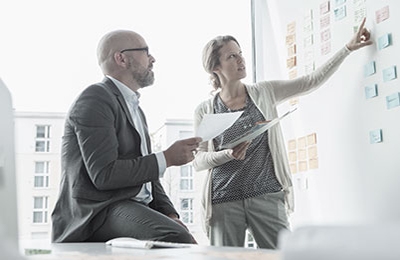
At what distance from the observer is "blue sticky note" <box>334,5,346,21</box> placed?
8.67 feet

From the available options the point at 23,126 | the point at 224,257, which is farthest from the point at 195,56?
the point at 224,257

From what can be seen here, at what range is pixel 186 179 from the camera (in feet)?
11.0

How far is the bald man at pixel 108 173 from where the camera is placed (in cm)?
162

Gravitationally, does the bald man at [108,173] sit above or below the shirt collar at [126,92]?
below

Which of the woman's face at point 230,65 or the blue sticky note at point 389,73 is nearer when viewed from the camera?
the blue sticky note at point 389,73

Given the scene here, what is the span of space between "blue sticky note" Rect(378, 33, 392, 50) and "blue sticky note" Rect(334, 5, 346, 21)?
1.21 ft

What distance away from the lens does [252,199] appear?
7.50 ft

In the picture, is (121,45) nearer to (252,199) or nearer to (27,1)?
(252,199)

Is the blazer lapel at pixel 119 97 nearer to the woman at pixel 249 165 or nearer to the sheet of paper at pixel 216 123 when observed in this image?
the sheet of paper at pixel 216 123

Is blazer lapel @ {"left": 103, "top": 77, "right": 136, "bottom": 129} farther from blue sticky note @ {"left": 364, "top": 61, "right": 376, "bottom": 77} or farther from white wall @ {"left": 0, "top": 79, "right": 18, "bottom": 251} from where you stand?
white wall @ {"left": 0, "top": 79, "right": 18, "bottom": 251}

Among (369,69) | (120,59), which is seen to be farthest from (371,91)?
(120,59)

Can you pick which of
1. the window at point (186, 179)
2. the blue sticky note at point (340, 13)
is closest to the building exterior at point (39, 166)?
the window at point (186, 179)

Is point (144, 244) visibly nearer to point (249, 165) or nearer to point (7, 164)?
point (7, 164)

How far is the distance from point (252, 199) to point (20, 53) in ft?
5.38
